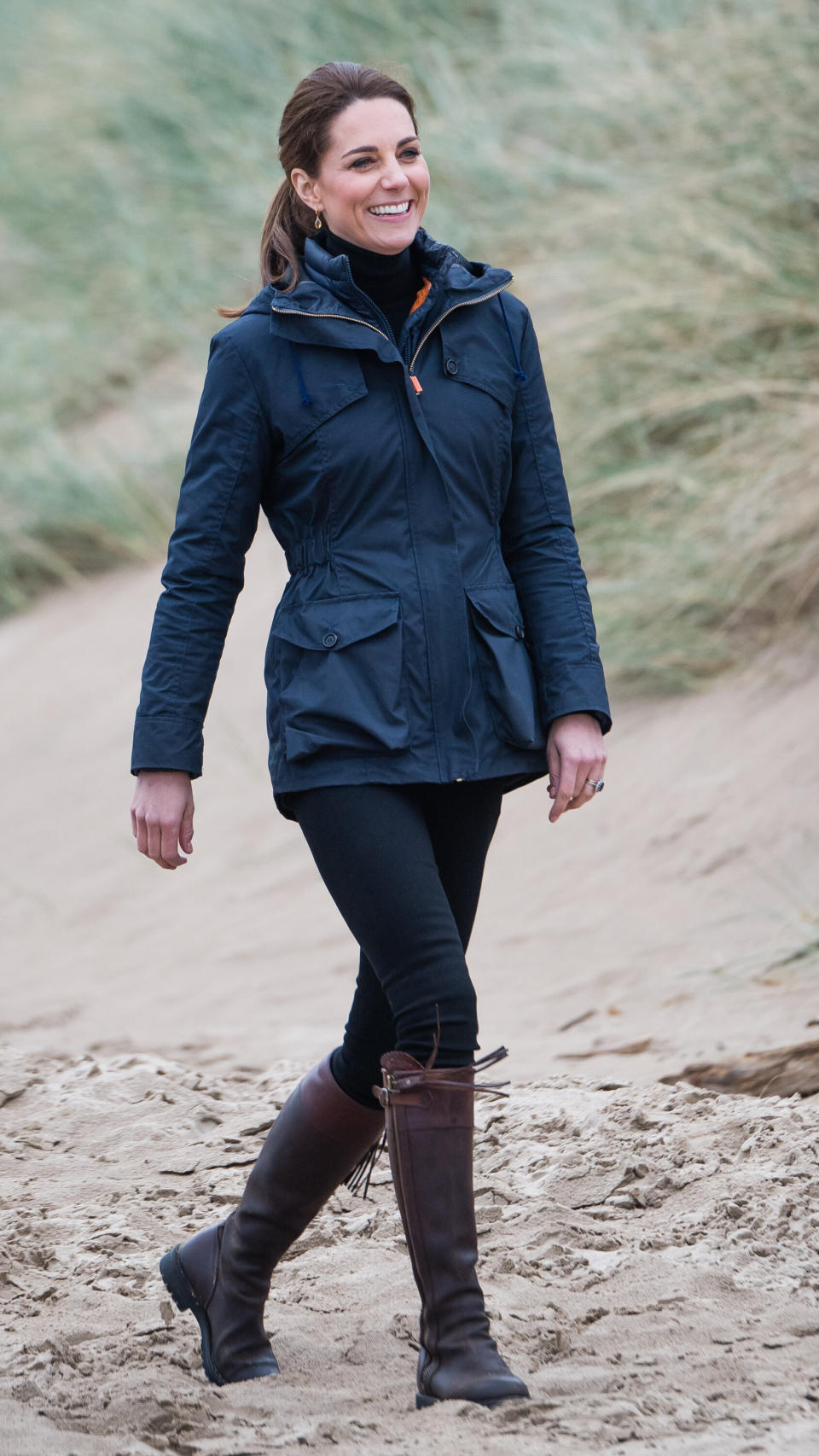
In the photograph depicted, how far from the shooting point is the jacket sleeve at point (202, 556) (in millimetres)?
2332

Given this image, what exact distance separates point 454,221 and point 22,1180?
5565mm

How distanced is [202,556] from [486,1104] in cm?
172

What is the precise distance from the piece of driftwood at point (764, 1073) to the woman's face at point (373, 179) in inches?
77.8

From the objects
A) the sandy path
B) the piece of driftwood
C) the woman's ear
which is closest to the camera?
the woman's ear

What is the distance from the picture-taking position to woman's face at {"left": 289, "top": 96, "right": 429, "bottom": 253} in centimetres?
236

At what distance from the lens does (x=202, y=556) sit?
2363 millimetres

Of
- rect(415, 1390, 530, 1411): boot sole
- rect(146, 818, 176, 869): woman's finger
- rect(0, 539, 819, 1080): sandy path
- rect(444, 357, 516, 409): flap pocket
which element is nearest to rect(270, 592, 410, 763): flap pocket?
rect(146, 818, 176, 869): woman's finger

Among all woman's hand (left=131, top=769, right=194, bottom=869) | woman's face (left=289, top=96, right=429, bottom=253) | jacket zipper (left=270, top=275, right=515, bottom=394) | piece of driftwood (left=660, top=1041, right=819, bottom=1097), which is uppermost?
woman's face (left=289, top=96, right=429, bottom=253)

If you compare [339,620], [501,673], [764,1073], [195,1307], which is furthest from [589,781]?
[764,1073]

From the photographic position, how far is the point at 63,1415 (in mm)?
2342

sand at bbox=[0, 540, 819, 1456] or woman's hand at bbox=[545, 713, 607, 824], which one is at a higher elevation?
woman's hand at bbox=[545, 713, 607, 824]

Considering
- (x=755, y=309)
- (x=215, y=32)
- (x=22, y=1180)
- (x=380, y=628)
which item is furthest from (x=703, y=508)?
(x=215, y=32)

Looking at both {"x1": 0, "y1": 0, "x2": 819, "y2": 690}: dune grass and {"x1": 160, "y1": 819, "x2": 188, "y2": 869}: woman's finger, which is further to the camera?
{"x1": 0, "y1": 0, "x2": 819, "y2": 690}: dune grass

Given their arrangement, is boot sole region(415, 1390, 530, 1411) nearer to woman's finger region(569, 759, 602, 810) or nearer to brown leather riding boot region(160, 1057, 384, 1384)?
brown leather riding boot region(160, 1057, 384, 1384)
